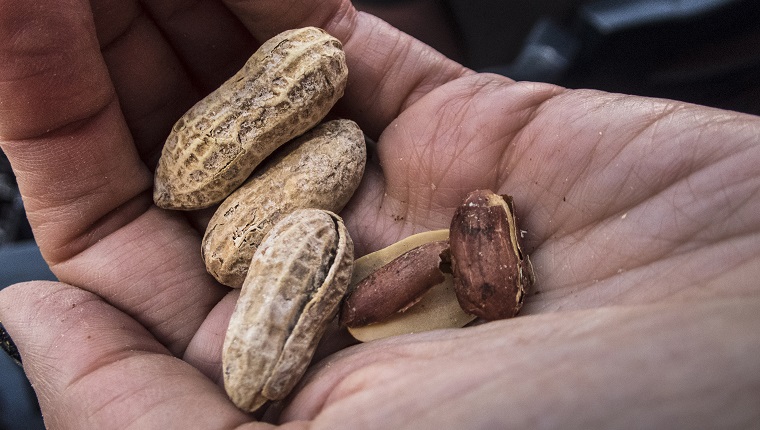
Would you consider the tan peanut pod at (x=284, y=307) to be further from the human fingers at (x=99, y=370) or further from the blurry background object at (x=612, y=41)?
the blurry background object at (x=612, y=41)

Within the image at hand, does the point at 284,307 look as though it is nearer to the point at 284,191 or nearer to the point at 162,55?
the point at 284,191

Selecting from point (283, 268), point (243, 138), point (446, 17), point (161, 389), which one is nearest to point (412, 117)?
point (243, 138)

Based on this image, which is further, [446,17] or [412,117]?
[446,17]

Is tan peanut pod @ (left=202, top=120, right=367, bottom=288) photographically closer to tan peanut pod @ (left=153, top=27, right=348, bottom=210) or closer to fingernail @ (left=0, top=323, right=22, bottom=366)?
tan peanut pod @ (left=153, top=27, right=348, bottom=210)

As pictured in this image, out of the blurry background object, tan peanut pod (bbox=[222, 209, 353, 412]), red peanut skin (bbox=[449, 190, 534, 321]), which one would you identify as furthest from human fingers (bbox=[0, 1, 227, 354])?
the blurry background object

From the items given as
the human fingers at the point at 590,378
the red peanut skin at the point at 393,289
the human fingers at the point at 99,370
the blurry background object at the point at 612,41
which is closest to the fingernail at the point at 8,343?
the human fingers at the point at 99,370

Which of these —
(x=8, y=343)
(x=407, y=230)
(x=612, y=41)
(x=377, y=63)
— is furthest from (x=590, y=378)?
(x=612, y=41)

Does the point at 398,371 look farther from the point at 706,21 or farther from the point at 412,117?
the point at 706,21
